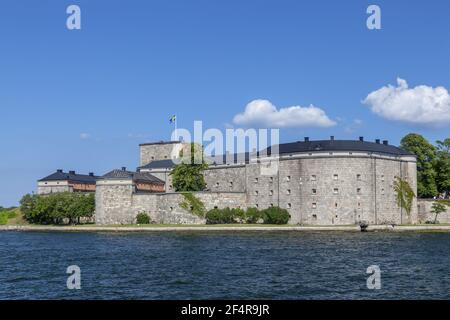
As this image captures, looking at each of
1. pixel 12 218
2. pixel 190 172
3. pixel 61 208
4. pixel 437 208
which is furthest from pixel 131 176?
pixel 437 208

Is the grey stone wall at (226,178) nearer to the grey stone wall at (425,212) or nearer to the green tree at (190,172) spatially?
the green tree at (190,172)

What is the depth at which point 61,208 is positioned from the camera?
74.8m

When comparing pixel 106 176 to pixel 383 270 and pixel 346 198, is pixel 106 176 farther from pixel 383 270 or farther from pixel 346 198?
pixel 383 270

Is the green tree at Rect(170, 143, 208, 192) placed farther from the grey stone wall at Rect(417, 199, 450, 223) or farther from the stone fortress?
the grey stone wall at Rect(417, 199, 450, 223)

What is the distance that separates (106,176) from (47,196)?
13.8 metres

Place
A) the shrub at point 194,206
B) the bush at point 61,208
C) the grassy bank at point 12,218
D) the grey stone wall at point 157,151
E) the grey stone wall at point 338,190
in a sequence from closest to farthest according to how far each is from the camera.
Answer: the grey stone wall at point 338,190
the shrub at point 194,206
the bush at point 61,208
the grassy bank at point 12,218
the grey stone wall at point 157,151

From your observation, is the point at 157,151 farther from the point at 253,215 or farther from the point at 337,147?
the point at 337,147

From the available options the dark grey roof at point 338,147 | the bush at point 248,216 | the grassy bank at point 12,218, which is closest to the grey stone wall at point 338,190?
the dark grey roof at point 338,147

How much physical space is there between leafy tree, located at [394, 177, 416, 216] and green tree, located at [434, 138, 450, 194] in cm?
735

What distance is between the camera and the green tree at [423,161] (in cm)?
7338

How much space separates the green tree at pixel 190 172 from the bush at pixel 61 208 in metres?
12.7

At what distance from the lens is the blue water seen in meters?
21.7

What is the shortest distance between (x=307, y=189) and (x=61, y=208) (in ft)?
106
